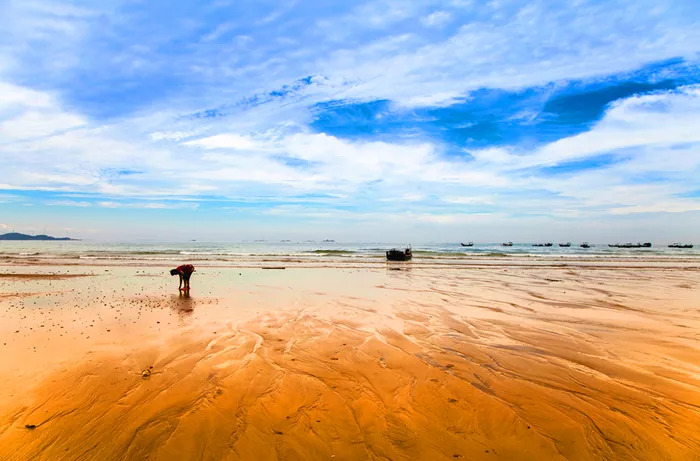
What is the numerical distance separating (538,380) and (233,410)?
478cm

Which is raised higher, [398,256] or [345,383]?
[398,256]

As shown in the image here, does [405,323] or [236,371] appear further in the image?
[405,323]

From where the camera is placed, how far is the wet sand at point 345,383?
13.1ft

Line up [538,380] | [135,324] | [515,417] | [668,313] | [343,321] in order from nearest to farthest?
1. [515,417]
2. [538,380]
3. [135,324]
4. [343,321]
5. [668,313]

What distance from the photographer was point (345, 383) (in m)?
5.66

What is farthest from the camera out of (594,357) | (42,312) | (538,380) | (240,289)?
(240,289)

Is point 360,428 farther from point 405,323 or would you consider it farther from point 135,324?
point 135,324

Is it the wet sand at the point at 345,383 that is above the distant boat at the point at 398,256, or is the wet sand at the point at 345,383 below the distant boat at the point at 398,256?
below

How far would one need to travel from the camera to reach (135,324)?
369 inches

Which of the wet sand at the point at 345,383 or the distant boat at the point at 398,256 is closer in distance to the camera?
the wet sand at the point at 345,383

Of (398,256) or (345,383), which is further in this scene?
(398,256)

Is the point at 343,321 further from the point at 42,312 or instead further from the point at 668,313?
the point at 668,313

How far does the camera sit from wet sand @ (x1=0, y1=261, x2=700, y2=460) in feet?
13.1

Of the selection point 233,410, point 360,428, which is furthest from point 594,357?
point 233,410
